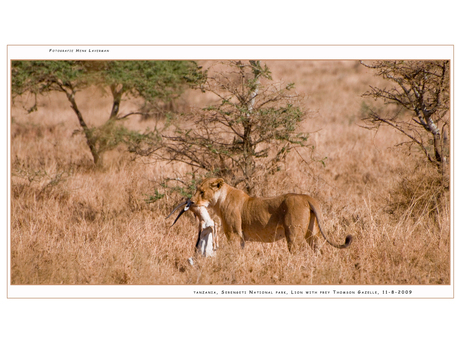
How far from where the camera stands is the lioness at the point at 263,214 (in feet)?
18.8

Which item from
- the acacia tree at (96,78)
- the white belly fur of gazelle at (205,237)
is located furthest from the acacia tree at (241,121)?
the acacia tree at (96,78)

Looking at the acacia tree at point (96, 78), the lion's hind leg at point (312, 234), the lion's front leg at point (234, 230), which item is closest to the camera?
the lion's hind leg at point (312, 234)

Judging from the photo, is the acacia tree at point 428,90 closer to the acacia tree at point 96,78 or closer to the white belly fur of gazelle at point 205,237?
the white belly fur of gazelle at point 205,237

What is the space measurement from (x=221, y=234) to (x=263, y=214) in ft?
3.47

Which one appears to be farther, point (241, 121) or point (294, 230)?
point (241, 121)

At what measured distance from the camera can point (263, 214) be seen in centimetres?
598

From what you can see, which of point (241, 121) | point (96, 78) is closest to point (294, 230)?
point (241, 121)

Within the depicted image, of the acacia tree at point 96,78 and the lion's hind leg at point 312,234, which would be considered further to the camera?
the acacia tree at point 96,78

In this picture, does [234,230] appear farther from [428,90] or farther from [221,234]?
[428,90]

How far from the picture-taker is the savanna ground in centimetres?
557

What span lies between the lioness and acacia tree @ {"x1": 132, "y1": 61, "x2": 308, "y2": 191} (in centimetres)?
123

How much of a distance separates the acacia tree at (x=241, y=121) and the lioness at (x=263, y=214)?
1227 mm

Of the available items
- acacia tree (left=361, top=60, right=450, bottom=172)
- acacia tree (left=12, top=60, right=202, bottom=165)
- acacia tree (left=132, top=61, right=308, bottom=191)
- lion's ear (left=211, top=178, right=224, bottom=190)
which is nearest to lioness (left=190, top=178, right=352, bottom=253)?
lion's ear (left=211, top=178, right=224, bottom=190)

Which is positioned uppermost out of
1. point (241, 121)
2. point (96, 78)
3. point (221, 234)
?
point (96, 78)
